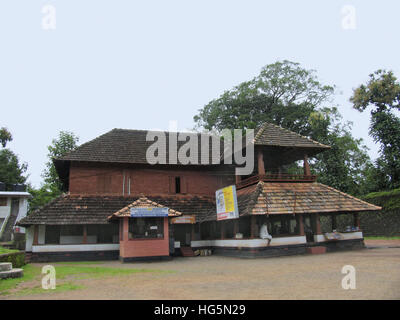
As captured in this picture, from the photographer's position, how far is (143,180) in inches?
829

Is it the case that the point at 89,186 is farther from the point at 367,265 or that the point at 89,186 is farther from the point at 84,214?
the point at 367,265

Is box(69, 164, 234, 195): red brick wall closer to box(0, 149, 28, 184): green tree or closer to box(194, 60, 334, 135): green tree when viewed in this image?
box(194, 60, 334, 135): green tree

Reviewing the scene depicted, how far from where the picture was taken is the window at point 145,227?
51.9 ft

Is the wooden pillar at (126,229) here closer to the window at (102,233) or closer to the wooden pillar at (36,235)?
the window at (102,233)

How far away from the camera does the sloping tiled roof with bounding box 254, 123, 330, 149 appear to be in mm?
18216

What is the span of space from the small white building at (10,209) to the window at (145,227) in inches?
783

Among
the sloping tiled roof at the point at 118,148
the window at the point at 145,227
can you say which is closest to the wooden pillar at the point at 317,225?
the sloping tiled roof at the point at 118,148

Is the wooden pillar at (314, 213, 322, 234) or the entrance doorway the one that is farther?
the entrance doorway

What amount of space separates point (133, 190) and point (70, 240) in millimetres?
4589

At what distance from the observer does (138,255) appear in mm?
15203

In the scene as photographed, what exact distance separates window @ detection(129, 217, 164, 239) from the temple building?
5cm

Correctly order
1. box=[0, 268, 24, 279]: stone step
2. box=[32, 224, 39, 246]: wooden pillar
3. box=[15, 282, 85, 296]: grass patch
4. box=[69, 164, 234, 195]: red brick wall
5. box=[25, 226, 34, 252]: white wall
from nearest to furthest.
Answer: box=[15, 282, 85, 296]: grass patch, box=[0, 268, 24, 279]: stone step, box=[32, 224, 39, 246]: wooden pillar, box=[25, 226, 34, 252]: white wall, box=[69, 164, 234, 195]: red brick wall

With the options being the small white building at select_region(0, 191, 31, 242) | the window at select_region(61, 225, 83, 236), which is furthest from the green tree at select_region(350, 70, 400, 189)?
the small white building at select_region(0, 191, 31, 242)
